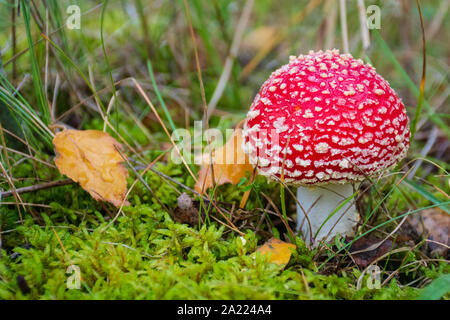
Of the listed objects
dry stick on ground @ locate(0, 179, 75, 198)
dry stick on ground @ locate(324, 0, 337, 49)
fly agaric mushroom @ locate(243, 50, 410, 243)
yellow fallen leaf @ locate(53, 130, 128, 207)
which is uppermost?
dry stick on ground @ locate(324, 0, 337, 49)

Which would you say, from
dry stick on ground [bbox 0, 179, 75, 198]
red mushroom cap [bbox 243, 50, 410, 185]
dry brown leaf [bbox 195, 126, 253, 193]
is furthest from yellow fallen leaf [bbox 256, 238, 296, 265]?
dry stick on ground [bbox 0, 179, 75, 198]

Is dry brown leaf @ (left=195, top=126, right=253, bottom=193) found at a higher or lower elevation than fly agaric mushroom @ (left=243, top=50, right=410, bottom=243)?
lower

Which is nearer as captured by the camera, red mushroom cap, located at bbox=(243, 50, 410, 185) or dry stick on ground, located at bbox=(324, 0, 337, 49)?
red mushroom cap, located at bbox=(243, 50, 410, 185)

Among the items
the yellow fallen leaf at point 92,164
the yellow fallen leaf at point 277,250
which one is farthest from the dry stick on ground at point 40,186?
the yellow fallen leaf at point 277,250

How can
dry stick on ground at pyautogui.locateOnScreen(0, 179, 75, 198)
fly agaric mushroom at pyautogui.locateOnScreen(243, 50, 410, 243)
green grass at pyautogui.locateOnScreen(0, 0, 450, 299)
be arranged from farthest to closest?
dry stick on ground at pyautogui.locateOnScreen(0, 179, 75, 198)
fly agaric mushroom at pyautogui.locateOnScreen(243, 50, 410, 243)
green grass at pyautogui.locateOnScreen(0, 0, 450, 299)

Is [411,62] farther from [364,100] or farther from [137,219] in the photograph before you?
[137,219]

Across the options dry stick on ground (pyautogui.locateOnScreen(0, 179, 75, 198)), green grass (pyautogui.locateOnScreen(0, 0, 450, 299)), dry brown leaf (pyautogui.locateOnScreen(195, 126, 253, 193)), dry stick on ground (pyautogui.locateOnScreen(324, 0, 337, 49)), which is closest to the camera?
green grass (pyautogui.locateOnScreen(0, 0, 450, 299))

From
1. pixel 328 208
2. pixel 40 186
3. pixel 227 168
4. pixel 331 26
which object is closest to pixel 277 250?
pixel 328 208

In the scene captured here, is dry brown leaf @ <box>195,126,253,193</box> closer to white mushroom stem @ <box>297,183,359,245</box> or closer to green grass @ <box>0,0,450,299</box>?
green grass @ <box>0,0,450,299</box>
